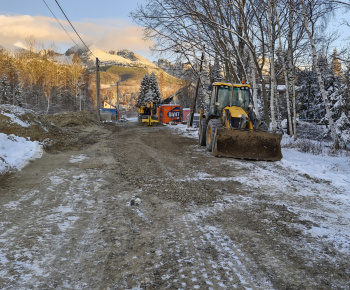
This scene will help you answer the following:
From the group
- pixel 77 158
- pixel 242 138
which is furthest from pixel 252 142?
pixel 77 158

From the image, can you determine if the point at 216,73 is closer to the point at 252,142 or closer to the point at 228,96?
the point at 228,96

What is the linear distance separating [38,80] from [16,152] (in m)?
51.2

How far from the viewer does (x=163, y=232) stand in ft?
11.2

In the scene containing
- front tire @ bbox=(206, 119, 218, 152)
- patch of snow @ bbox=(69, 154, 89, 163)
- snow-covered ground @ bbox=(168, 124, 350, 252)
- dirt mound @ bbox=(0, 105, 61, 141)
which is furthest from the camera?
front tire @ bbox=(206, 119, 218, 152)

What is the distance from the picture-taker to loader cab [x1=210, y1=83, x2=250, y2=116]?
1062 cm

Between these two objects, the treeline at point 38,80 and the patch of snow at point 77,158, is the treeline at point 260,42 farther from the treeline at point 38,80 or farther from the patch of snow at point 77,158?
the treeline at point 38,80

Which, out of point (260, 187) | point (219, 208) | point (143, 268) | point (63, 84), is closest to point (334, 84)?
point (260, 187)

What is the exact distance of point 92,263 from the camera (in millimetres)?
2682

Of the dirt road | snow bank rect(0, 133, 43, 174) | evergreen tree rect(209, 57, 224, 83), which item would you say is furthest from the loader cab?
evergreen tree rect(209, 57, 224, 83)

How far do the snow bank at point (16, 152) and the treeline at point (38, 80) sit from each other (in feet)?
128

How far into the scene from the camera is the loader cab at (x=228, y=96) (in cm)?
1062

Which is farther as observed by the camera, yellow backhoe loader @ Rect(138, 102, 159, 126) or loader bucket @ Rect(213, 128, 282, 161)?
yellow backhoe loader @ Rect(138, 102, 159, 126)

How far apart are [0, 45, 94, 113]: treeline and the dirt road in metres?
43.4

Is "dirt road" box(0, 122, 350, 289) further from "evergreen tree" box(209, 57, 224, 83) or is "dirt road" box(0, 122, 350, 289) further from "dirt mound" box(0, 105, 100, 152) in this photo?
"evergreen tree" box(209, 57, 224, 83)
